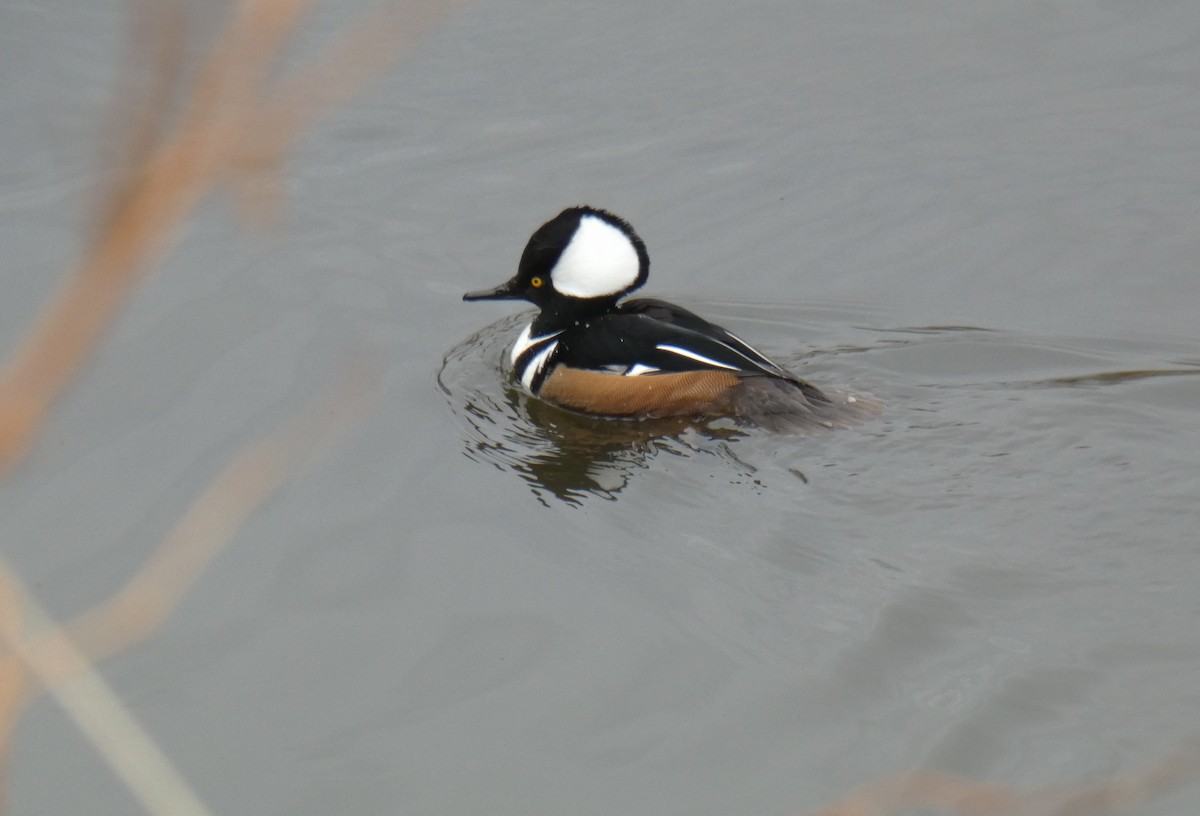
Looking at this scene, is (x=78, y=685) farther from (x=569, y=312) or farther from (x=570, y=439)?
(x=569, y=312)

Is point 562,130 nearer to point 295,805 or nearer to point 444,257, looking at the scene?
point 444,257

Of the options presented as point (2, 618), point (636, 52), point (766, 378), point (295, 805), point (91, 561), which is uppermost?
point (636, 52)

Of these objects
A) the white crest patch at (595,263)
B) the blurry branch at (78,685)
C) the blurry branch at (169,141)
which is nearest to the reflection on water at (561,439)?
the white crest patch at (595,263)

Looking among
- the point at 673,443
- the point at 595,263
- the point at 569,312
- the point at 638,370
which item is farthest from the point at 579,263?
the point at 673,443

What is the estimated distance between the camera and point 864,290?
25.7 ft

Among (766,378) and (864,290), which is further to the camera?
(864,290)

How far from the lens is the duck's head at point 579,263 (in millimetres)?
6789

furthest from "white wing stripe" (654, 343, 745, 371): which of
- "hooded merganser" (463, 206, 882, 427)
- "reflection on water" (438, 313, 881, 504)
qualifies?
"reflection on water" (438, 313, 881, 504)

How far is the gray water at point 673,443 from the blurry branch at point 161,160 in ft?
1.85

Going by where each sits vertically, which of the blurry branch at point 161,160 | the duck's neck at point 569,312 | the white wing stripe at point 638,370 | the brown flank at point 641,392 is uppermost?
the blurry branch at point 161,160

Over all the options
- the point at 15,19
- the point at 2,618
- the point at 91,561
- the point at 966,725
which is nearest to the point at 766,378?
the point at 966,725

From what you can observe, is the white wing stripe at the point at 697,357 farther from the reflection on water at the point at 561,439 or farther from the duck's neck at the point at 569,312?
the duck's neck at the point at 569,312

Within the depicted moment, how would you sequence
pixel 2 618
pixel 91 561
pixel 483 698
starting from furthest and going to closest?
pixel 91 561, pixel 483 698, pixel 2 618

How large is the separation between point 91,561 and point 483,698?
187 cm
